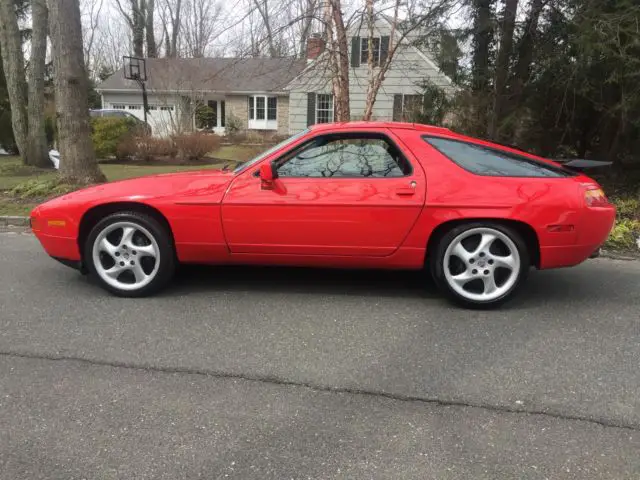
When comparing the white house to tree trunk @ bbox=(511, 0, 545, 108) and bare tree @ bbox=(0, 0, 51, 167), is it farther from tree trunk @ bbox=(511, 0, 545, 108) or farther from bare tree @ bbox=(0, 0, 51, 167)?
bare tree @ bbox=(0, 0, 51, 167)

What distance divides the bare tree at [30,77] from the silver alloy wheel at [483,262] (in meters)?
14.3

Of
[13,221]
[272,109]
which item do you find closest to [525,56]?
[13,221]

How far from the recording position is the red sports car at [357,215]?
4.28 m

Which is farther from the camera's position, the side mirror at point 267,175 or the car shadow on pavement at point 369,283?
the car shadow on pavement at point 369,283

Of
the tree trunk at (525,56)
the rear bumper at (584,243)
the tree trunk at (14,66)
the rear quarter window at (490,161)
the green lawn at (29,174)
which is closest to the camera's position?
the rear bumper at (584,243)

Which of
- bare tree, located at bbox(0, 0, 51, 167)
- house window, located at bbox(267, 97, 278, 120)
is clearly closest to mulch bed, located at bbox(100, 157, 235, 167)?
bare tree, located at bbox(0, 0, 51, 167)

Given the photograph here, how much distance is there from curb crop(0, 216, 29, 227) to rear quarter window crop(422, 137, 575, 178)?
6.37 m

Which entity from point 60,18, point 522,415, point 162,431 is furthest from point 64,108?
point 522,415

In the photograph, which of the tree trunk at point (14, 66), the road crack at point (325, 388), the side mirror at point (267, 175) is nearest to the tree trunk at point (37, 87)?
the tree trunk at point (14, 66)

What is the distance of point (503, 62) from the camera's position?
9789 millimetres

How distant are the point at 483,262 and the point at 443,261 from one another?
305 millimetres

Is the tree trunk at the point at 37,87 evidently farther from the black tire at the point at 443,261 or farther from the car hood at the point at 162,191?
the black tire at the point at 443,261

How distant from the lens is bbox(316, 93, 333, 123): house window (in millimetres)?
24562

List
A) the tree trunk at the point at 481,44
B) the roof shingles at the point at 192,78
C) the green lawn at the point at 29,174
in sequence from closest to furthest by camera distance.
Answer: the green lawn at the point at 29,174 < the tree trunk at the point at 481,44 < the roof shingles at the point at 192,78
